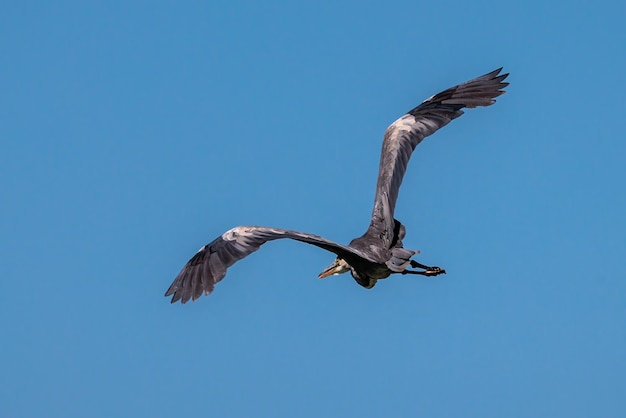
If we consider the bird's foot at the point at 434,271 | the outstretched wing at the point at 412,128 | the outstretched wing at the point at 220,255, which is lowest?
the outstretched wing at the point at 220,255

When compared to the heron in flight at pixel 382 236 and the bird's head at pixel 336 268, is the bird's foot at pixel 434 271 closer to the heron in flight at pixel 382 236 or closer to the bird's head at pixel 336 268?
the heron in flight at pixel 382 236

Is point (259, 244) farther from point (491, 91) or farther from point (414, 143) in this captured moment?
point (491, 91)

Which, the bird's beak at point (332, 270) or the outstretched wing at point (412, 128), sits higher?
the outstretched wing at point (412, 128)

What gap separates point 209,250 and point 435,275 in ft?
17.7

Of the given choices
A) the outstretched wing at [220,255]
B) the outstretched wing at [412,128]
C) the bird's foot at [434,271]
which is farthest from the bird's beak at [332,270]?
the outstretched wing at [220,255]

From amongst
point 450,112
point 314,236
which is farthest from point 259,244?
point 450,112

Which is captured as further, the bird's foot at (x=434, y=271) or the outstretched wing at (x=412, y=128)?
the outstretched wing at (x=412, y=128)

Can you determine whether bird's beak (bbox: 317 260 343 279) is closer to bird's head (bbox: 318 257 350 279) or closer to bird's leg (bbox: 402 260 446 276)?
bird's head (bbox: 318 257 350 279)

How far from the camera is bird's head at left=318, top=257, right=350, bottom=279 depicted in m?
25.8

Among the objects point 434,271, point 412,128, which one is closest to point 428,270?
point 434,271

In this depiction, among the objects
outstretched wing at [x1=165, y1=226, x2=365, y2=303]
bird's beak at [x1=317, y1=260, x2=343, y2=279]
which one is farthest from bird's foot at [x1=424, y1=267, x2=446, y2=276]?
outstretched wing at [x1=165, y1=226, x2=365, y2=303]

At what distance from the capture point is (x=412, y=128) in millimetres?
28234

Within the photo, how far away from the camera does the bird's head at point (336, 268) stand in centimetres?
2585

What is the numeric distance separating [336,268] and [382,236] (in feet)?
4.61
